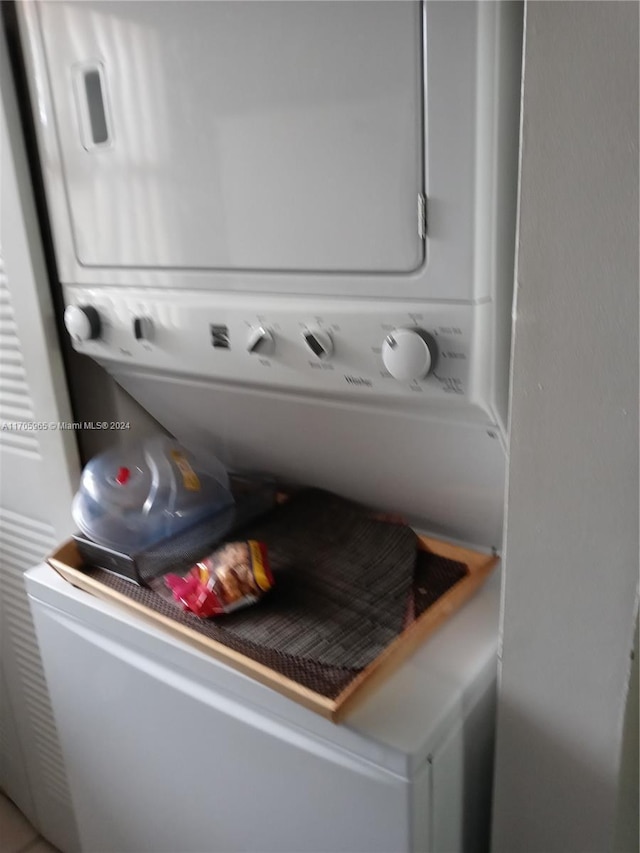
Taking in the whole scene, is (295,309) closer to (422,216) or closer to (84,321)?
(422,216)

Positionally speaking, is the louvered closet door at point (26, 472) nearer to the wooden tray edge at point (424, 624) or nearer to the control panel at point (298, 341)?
the control panel at point (298, 341)

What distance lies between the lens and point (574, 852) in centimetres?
93

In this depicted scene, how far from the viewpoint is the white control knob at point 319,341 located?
36.4 inches

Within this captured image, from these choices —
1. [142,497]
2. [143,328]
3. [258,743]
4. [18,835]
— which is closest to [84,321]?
[143,328]

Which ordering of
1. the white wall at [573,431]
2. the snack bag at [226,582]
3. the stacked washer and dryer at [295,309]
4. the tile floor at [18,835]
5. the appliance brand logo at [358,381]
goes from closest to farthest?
1. the white wall at [573,431]
2. the stacked washer and dryer at [295,309]
3. the appliance brand logo at [358,381]
4. the snack bag at [226,582]
5. the tile floor at [18,835]

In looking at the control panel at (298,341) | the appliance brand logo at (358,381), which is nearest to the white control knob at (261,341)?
the control panel at (298,341)

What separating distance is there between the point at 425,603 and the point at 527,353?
0.48 meters

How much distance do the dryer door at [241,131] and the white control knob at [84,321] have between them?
→ 104 mm

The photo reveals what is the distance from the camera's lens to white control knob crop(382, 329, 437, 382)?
834 mm

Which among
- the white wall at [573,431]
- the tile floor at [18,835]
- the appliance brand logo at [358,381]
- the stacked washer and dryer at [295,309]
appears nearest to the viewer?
the white wall at [573,431]

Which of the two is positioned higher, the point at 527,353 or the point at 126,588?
the point at 527,353

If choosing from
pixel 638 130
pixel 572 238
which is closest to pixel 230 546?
pixel 572 238

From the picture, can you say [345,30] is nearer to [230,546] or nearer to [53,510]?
[230,546]

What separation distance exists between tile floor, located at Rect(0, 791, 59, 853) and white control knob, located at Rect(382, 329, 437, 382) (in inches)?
75.7
